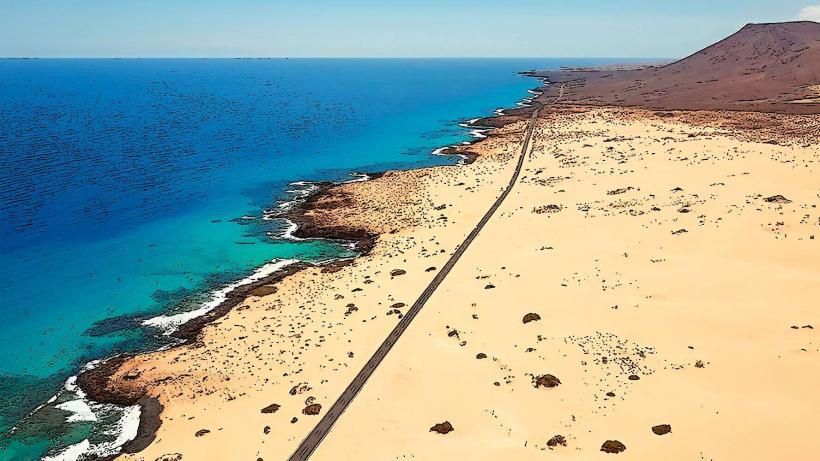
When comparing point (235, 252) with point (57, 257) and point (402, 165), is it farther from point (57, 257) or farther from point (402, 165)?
point (402, 165)

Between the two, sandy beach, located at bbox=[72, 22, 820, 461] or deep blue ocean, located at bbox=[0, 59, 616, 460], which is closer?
sandy beach, located at bbox=[72, 22, 820, 461]

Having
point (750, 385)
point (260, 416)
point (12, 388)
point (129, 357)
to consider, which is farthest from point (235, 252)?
point (750, 385)

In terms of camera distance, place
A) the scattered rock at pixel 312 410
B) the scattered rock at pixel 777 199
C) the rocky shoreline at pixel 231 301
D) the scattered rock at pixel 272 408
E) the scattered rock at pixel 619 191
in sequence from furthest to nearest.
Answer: the scattered rock at pixel 619 191, the scattered rock at pixel 777 199, the rocky shoreline at pixel 231 301, the scattered rock at pixel 272 408, the scattered rock at pixel 312 410

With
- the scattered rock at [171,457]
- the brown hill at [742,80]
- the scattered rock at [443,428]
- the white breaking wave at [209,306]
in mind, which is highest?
the brown hill at [742,80]

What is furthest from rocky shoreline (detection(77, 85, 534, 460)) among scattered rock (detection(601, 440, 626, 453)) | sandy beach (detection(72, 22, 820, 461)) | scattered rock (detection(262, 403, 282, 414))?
scattered rock (detection(601, 440, 626, 453))

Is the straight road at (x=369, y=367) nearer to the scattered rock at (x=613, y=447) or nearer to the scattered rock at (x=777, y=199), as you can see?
the scattered rock at (x=613, y=447)

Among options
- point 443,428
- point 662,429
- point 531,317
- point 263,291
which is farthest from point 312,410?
point 263,291

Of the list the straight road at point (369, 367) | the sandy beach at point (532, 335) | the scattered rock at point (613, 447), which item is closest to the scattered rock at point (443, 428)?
the sandy beach at point (532, 335)

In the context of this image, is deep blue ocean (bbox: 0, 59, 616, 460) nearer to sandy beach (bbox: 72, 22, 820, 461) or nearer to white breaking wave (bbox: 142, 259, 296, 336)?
white breaking wave (bbox: 142, 259, 296, 336)
